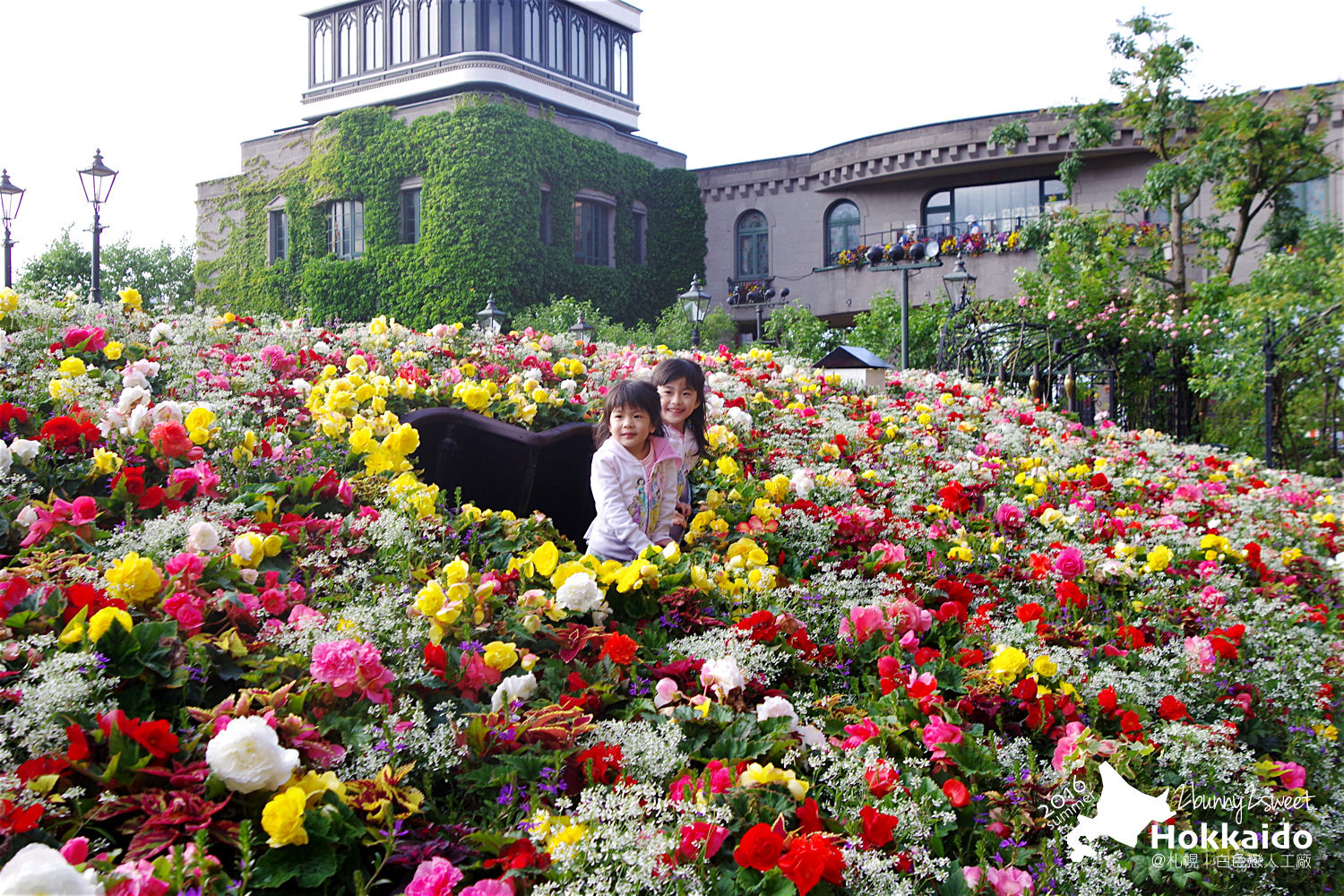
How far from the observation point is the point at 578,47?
28.6 meters

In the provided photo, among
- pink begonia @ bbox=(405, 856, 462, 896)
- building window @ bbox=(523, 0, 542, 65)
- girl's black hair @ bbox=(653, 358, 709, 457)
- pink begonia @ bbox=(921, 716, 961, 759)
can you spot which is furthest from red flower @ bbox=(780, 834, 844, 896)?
building window @ bbox=(523, 0, 542, 65)

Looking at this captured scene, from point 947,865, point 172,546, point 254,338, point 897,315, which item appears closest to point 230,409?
point 172,546

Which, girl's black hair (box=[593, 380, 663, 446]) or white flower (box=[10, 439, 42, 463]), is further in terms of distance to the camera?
girl's black hair (box=[593, 380, 663, 446])

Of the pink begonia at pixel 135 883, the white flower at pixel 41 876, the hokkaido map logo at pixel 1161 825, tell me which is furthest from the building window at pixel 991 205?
the white flower at pixel 41 876

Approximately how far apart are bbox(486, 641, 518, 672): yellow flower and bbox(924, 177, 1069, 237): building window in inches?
1034

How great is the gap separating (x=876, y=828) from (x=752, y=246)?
2931 centimetres

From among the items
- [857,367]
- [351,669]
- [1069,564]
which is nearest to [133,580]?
[351,669]

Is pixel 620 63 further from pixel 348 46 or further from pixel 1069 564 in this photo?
pixel 1069 564

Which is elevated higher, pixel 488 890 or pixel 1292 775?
pixel 488 890

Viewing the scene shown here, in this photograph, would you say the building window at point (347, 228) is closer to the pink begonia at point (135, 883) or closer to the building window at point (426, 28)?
the building window at point (426, 28)

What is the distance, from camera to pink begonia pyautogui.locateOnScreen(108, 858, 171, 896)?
138cm

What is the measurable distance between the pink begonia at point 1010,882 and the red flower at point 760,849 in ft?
1.72

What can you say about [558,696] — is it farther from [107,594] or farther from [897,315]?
[897,315]

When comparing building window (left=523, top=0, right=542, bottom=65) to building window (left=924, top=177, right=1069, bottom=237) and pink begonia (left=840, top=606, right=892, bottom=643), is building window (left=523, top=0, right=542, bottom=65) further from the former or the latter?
pink begonia (left=840, top=606, right=892, bottom=643)
